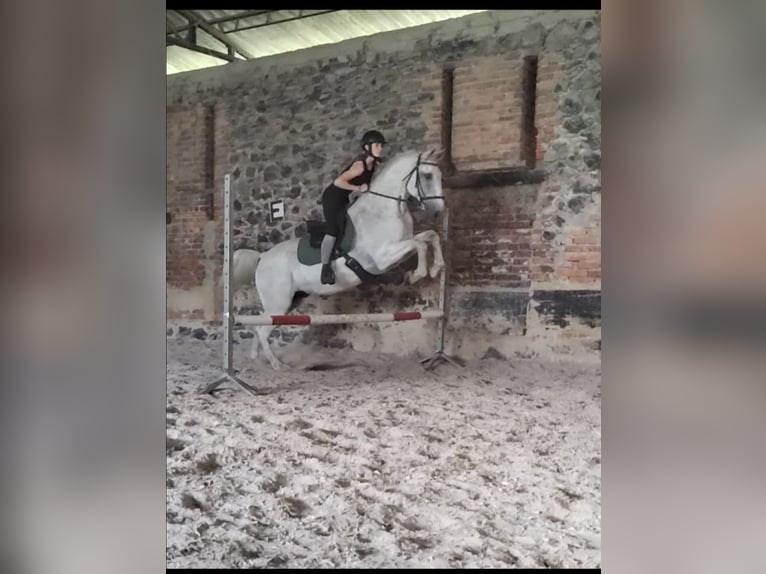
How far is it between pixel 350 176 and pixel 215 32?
494mm

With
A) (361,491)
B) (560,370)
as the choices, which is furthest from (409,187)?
(361,491)

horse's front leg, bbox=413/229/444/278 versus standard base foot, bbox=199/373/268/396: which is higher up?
horse's front leg, bbox=413/229/444/278

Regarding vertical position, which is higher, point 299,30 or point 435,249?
point 299,30

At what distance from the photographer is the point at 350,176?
147 cm

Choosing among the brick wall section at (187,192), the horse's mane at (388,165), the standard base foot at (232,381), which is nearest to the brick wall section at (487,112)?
the horse's mane at (388,165)

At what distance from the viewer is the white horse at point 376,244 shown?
4.78 ft

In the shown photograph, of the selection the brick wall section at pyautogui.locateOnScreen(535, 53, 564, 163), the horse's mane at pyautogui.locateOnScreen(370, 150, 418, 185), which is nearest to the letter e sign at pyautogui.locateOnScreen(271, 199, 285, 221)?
the horse's mane at pyautogui.locateOnScreen(370, 150, 418, 185)

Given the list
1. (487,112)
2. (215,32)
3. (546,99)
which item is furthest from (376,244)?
(215,32)

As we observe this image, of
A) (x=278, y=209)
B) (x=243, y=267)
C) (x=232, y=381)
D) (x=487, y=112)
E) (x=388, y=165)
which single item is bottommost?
(x=232, y=381)

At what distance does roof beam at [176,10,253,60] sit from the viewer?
51.8 inches

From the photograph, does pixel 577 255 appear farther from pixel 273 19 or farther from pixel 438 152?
pixel 273 19

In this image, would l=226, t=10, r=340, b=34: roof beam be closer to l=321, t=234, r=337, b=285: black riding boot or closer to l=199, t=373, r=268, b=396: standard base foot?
l=321, t=234, r=337, b=285: black riding boot

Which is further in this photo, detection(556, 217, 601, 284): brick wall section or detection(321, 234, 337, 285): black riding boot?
detection(321, 234, 337, 285): black riding boot
